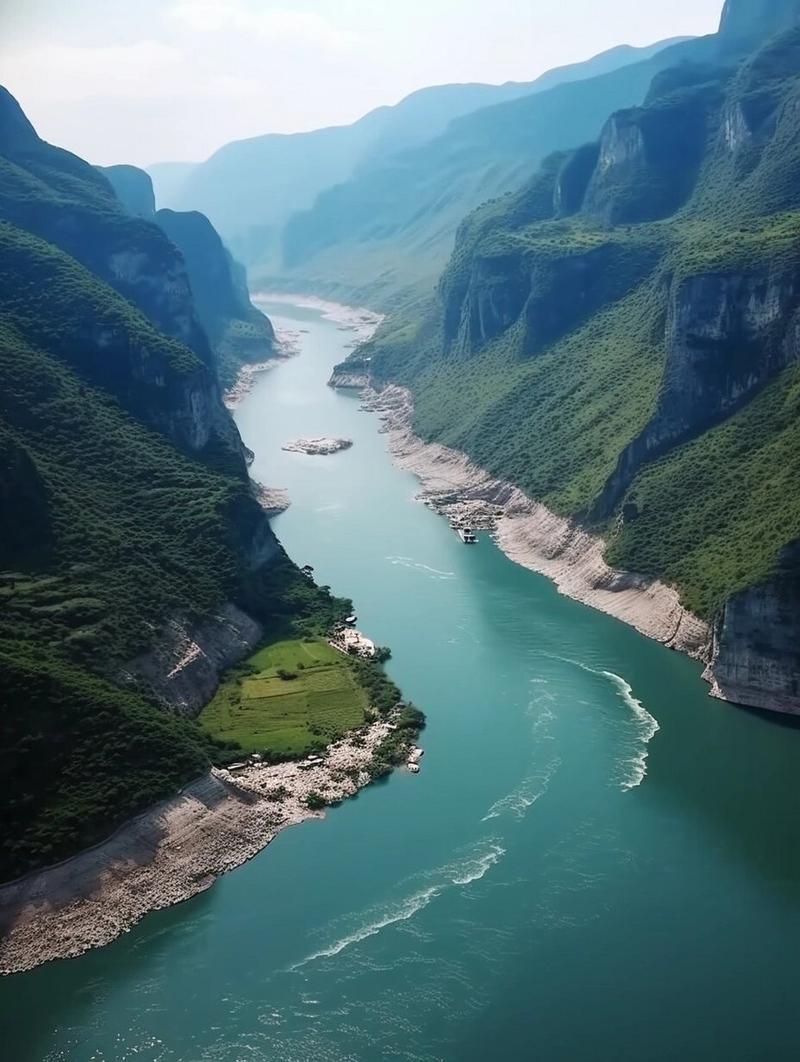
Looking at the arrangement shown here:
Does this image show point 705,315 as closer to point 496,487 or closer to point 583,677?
point 496,487

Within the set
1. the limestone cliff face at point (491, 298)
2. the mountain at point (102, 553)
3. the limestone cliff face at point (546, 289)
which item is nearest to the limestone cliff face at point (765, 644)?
the mountain at point (102, 553)

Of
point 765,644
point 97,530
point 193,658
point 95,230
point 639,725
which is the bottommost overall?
point 639,725

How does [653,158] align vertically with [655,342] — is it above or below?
above

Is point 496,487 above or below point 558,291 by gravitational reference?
below

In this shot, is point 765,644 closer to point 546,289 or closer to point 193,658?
point 193,658

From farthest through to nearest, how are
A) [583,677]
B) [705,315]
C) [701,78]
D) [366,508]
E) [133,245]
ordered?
[701,78]
[133,245]
[366,508]
[705,315]
[583,677]

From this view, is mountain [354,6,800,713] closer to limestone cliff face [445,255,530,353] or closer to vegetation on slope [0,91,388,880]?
limestone cliff face [445,255,530,353]

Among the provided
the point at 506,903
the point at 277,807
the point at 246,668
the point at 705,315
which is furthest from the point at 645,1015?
the point at 705,315

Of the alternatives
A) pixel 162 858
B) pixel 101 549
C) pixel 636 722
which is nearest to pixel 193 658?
pixel 101 549
